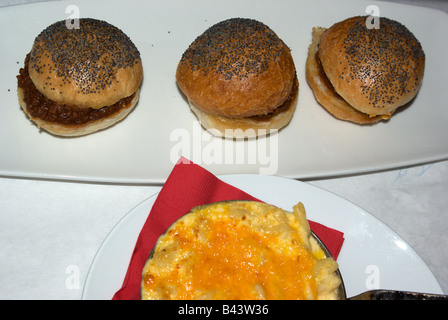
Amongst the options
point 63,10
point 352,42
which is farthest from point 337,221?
point 63,10

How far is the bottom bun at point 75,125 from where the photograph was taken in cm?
244

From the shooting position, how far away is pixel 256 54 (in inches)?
98.7

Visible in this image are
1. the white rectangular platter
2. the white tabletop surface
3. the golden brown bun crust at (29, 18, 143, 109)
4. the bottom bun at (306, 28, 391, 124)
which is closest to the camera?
the white tabletop surface

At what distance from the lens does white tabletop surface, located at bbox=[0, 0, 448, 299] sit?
2.24 metres

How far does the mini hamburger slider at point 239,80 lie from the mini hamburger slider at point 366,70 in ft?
0.92

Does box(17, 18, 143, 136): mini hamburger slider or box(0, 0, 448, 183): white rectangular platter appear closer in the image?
box(17, 18, 143, 136): mini hamburger slider

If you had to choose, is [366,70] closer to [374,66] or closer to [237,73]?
[374,66]

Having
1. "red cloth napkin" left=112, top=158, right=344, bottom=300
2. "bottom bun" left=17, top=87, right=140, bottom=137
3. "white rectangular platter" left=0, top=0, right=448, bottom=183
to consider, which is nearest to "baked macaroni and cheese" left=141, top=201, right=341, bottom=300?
"red cloth napkin" left=112, top=158, right=344, bottom=300

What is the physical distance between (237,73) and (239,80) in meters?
0.04

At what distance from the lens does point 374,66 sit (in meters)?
2.62

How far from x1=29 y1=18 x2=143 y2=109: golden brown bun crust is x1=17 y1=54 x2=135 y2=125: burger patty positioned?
0.04 metres

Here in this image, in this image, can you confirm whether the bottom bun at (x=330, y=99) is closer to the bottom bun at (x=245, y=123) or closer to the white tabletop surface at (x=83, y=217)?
the bottom bun at (x=245, y=123)

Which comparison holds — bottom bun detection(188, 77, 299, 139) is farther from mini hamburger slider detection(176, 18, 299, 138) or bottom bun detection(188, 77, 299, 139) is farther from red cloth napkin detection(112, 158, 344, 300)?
red cloth napkin detection(112, 158, 344, 300)
